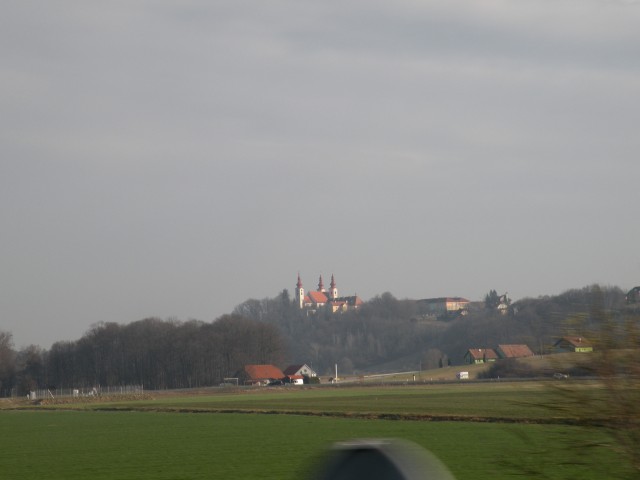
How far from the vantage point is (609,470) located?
392 inches

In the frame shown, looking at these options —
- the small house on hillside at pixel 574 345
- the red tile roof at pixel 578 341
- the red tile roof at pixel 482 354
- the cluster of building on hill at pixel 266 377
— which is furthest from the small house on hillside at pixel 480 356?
the red tile roof at pixel 578 341

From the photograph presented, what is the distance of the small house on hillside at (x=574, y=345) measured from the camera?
1059 cm

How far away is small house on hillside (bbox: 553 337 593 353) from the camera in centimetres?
1059

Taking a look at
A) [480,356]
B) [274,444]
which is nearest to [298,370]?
[480,356]

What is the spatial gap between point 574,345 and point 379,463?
6.12 m

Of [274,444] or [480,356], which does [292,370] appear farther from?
[274,444]

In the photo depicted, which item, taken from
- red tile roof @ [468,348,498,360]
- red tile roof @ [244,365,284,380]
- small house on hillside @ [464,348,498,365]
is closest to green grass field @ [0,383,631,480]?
red tile roof @ [244,365,284,380]

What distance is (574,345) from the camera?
10867 mm

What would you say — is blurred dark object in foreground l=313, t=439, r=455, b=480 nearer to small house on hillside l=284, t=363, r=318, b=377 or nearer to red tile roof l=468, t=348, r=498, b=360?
small house on hillside l=284, t=363, r=318, b=377

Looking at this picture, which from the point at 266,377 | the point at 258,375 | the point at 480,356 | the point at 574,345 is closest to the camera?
the point at 574,345

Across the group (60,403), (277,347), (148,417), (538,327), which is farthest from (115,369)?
(538,327)

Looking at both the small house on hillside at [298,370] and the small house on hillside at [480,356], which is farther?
the small house on hillside at [480,356]

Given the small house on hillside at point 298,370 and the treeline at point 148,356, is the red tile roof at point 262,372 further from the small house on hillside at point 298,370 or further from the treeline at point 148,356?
the treeline at point 148,356

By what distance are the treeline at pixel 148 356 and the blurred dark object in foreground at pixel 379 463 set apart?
165152 mm
